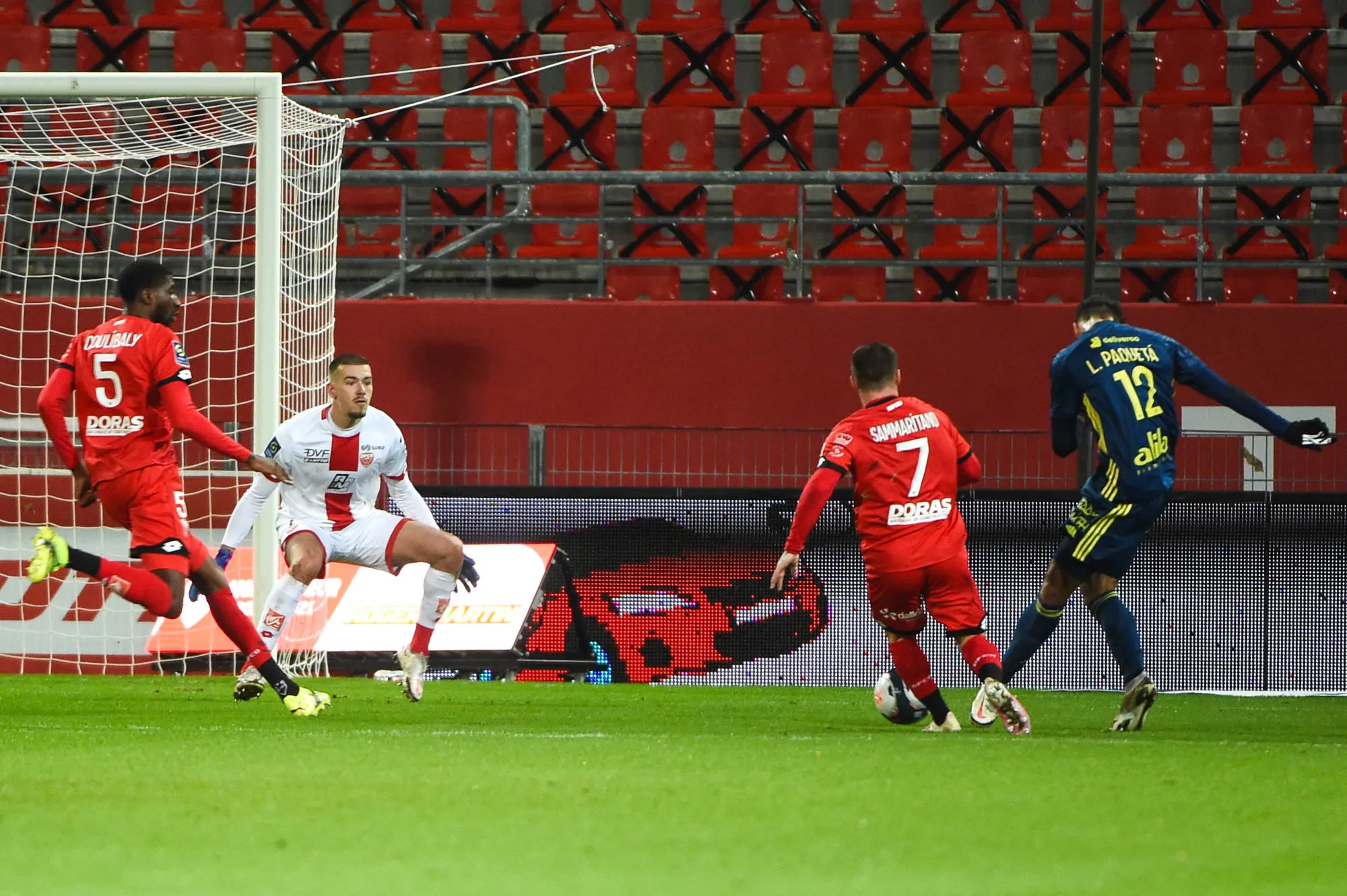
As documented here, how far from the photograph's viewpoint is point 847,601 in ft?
33.7

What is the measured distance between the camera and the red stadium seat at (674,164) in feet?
49.7

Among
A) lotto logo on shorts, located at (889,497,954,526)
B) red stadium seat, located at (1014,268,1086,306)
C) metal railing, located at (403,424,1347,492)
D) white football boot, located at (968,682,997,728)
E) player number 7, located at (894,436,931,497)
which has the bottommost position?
white football boot, located at (968,682,997,728)

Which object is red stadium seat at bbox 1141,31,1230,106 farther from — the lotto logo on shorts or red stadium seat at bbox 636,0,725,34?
the lotto logo on shorts

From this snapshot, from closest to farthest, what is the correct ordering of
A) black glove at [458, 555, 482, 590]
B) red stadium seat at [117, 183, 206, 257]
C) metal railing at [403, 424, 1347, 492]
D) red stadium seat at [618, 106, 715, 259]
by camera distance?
black glove at [458, 555, 482, 590]
metal railing at [403, 424, 1347, 492]
red stadium seat at [117, 183, 206, 257]
red stadium seat at [618, 106, 715, 259]

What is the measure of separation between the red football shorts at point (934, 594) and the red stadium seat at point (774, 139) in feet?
29.5

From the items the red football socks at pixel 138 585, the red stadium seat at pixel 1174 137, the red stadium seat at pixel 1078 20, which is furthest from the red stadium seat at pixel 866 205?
the red football socks at pixel 138 585

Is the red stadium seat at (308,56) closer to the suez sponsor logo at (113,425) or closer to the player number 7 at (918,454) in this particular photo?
the suez sponsor logo at (113,425)

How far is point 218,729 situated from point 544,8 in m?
11.4

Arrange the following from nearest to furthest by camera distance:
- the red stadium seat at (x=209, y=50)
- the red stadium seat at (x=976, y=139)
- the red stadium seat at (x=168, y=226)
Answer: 1. the red stadium seat at (x=168, y=226)
2. the red stadium seat at (x=976, y=139)
3. the red stadium seat at (x=209, y=50)

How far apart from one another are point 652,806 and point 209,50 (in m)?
13.3

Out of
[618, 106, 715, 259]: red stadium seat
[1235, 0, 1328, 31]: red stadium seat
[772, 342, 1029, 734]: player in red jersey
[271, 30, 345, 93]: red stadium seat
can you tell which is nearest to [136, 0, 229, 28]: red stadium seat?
[271, 30, 345, 93]: red stadium seat

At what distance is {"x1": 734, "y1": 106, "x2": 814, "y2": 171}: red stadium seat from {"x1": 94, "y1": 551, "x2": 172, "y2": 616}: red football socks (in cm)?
902

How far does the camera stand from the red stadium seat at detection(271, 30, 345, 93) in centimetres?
1653

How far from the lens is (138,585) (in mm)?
7383
